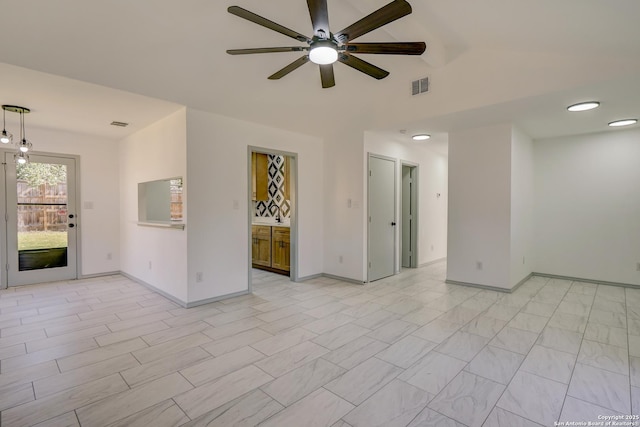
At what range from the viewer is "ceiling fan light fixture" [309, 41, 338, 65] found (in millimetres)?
1936

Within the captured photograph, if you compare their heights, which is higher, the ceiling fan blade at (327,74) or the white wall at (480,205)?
the ceiling fan blade at (327,74)

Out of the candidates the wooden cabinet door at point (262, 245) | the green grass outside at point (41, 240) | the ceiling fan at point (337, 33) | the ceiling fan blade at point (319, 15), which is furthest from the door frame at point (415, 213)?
the green grass outside at point (41, 240)

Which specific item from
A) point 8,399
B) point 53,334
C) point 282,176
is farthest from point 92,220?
point 8,399

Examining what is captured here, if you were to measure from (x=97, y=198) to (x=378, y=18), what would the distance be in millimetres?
5638

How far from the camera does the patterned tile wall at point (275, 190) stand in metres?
6.58

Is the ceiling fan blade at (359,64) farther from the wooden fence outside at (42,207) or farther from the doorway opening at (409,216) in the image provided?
the wooden fence outside at (42,207)

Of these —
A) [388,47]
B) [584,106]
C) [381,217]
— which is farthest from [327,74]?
[381,217]

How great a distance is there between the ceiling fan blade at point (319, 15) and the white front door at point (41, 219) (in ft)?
17.6

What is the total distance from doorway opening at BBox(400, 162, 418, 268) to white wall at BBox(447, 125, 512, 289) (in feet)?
4.13

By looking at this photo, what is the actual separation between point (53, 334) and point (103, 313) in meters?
0.61

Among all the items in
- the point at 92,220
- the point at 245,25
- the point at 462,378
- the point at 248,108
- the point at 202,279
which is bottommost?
the point at 462,378

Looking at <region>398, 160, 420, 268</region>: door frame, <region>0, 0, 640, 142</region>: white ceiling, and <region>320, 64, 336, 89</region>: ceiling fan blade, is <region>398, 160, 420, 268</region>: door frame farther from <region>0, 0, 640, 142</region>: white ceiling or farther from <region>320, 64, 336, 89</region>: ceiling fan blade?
<region>320, 64, 336, 89</region>: ceiling fan blade

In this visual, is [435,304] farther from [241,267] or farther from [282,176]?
[282,176]

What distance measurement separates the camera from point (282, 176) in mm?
6594
